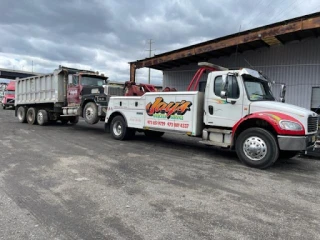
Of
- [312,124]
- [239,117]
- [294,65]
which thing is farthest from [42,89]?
[294,65]

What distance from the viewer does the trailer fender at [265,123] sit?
605 cm

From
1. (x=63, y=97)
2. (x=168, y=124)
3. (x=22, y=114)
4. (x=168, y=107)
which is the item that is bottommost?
(x=22, y=114)

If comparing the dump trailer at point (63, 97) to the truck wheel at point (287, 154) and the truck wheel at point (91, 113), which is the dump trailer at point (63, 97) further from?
the truck wheel at point (287, 154)

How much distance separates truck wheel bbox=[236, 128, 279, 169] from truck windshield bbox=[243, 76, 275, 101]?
0.94 m

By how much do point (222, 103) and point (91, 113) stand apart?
6461mm

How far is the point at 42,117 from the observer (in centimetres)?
1497

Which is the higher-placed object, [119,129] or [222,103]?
[222,103]

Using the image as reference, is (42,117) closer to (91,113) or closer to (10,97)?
(91,113)

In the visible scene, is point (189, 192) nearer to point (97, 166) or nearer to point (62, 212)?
point (62, 212)

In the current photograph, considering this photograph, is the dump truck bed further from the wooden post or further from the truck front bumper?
the truck front bumper

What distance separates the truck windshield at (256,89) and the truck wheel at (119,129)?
4725 millimetres

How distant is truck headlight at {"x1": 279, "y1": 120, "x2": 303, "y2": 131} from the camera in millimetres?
6012

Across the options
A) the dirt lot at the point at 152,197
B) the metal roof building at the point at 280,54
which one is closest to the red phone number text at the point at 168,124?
the dirt lot at the point at 152,197

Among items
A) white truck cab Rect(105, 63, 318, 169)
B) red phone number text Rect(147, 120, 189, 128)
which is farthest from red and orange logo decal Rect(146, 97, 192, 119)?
red phone number text Rect(147, 120, 189, 128)
